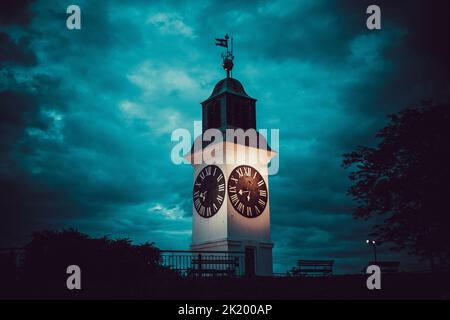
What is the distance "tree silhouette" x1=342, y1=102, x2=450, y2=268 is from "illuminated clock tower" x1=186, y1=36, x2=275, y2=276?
7.89m

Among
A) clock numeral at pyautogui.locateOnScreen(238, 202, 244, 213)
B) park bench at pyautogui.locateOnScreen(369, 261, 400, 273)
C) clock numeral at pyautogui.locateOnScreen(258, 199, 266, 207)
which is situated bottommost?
park bench at pyautogui.locateOnScreen(369, 261, 400, 273)

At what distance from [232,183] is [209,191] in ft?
5.16

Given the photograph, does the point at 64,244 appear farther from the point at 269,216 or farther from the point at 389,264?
the point at 389,264

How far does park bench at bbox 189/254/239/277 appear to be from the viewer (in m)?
22.8

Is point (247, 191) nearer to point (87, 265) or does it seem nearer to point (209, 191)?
point (209, 191)

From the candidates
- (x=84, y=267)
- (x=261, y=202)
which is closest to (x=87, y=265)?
(x=84, y=267)

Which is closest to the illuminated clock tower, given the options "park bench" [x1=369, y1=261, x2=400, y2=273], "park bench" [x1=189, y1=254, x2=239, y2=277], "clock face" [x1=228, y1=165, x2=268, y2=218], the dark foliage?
"clock face" [x1=228, y1=165, x2=268, y2=218]

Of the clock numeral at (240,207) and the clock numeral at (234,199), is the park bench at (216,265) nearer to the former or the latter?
the clock numeral at (240,207)

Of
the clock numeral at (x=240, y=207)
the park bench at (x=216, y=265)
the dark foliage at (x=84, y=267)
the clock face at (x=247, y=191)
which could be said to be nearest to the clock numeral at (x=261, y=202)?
the clock face at (x=247, y=191)

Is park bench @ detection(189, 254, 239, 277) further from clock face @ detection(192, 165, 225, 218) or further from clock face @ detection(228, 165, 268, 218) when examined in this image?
clock face @ detection(228, 165, 268, 218)

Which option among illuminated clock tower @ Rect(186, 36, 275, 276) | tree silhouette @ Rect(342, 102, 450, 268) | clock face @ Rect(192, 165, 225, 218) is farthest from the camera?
clock face @ Rect(192, 165, 225, 218)
